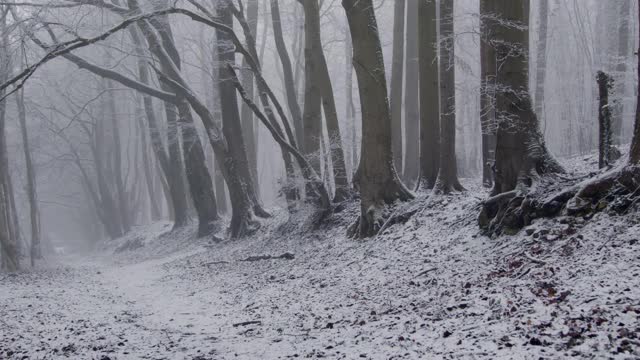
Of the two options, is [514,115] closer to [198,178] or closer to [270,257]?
[270,257]

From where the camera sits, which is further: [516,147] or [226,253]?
[226,253]

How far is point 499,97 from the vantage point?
8.48m

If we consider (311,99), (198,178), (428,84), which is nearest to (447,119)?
(428,84)

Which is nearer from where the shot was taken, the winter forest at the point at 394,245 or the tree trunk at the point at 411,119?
the winter forest at the point at 394,245

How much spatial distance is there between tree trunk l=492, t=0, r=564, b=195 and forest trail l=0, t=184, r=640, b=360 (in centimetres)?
114

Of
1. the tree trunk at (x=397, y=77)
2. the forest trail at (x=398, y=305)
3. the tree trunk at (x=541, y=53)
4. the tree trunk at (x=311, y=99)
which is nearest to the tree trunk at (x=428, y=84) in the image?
the forest trail at (x=398, y=305)

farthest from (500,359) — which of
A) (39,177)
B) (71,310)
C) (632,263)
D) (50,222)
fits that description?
(50,222)

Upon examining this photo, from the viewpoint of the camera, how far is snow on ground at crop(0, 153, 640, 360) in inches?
193

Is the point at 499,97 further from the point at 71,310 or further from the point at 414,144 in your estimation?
the point at 414,144

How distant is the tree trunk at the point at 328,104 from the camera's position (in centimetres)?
1449

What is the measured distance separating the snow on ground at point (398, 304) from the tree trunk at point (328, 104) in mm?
2697

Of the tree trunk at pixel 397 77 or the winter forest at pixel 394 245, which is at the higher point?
the tree trunk at pixel 397 77

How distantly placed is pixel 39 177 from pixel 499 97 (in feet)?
174

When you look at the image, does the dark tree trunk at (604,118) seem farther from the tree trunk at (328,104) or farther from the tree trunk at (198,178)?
the tree trunk at (198,178)
